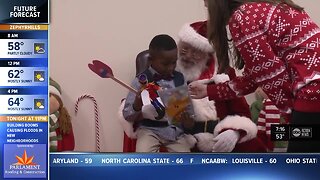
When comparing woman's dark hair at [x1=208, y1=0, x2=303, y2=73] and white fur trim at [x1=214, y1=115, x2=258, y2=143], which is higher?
woman's dark hair at [x1=208, y1=0, x2=303, y2=73]

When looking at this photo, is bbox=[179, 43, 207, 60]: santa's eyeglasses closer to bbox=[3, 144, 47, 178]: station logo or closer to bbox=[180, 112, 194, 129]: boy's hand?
bbox=[180, 112, 194, 129]: boy's hand

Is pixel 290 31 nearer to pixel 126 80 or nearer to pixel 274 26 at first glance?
pixel 274 26

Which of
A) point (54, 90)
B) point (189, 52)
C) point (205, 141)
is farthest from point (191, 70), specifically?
point (54, 90)

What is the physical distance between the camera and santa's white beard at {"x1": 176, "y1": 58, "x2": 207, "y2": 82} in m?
1.06

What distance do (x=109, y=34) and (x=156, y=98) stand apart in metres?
0.15

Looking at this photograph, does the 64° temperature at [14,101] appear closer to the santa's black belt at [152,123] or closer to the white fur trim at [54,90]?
the white fur trim at [54,90]

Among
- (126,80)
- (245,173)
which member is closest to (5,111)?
(126,80)

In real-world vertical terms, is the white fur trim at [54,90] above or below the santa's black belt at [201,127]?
above

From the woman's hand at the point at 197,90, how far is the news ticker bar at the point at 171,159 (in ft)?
0.38

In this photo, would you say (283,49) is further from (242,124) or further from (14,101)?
(14,101)

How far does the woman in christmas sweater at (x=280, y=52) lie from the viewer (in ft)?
3.32

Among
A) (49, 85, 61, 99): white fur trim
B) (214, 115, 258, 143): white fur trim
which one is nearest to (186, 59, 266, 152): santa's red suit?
(214, 115, 258, 143): white fur trim

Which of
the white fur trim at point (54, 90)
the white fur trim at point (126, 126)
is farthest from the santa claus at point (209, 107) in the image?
the white fur trim at point (54, 90)

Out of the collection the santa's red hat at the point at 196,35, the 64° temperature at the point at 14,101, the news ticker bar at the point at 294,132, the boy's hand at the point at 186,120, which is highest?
the santa's red hat at the point at 196,35
